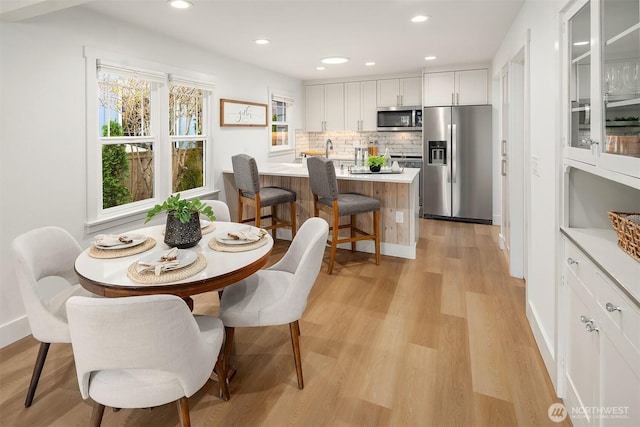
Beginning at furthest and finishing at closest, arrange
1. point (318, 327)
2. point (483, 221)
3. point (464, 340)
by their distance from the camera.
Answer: point (483, 221)
point (318, 327)
point (464, 340)

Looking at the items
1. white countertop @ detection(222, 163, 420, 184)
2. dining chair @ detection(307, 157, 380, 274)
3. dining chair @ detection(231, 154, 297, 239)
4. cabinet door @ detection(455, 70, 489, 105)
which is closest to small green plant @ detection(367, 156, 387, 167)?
white countertop @ detection(222, 163, 420, 184)

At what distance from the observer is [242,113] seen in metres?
5.15

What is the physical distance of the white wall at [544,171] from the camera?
199 cm

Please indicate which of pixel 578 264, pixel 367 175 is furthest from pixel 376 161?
pixel 578 264

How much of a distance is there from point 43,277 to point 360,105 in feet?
18.1

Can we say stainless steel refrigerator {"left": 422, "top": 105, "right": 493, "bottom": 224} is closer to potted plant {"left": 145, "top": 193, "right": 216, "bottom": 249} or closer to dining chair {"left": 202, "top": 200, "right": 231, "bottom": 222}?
dining chair {"left": 202, "top": 200, "right": 231, "bottom": 222}

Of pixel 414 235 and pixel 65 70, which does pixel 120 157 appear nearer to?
pixel 65 70

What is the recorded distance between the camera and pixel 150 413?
1.85 metres

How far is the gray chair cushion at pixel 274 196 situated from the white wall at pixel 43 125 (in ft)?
5.66

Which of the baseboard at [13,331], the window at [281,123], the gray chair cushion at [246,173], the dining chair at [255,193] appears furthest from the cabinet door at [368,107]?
the baseboard at [13,331]

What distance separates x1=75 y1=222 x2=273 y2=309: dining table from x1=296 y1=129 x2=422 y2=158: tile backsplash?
14.9ft

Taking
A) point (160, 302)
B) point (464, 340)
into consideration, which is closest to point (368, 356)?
point (464, 340)

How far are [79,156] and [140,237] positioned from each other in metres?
1.31

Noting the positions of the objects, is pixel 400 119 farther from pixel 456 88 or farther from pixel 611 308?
pixel 611 308
